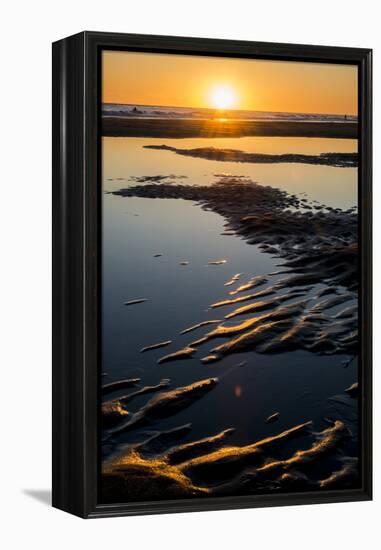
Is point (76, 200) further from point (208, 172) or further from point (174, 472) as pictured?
point (174, 472)

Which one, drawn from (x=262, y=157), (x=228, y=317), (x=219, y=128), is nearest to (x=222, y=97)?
(x=219, y=128)

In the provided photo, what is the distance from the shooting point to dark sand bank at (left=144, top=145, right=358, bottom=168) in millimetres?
7980

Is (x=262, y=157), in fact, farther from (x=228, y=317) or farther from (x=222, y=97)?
(x=228, y=317)

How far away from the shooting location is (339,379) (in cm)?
824

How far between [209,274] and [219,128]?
30.4 inches

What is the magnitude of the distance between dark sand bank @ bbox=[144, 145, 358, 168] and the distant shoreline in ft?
0.26

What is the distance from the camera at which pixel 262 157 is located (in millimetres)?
8133

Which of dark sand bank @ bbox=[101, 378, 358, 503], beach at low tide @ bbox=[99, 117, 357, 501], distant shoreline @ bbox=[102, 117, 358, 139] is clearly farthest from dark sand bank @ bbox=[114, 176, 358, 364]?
dark sand bank @ bbox=[101, 378, 358, 503]

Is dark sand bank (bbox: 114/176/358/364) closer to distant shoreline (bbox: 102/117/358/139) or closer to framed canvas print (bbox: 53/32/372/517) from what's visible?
framed canvas print (bbox: 53/32/372/517)

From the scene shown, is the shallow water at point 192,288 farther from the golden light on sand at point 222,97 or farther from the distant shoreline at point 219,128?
the golden light on sand at point 222,97

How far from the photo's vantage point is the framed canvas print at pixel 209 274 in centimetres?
776

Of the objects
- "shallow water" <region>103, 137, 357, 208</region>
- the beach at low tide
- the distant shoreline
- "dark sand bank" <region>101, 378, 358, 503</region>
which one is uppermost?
the distant shoreline

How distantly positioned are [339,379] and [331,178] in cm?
109

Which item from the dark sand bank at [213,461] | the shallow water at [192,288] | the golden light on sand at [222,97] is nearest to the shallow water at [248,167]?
the shallow water at [192,288]
